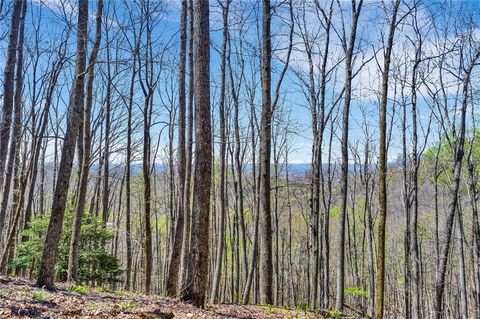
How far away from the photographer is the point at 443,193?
21234 millimetres

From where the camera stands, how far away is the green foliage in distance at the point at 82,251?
10.6 meters

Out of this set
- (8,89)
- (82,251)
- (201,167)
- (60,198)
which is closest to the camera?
(60,198)

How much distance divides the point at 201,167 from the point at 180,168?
3.55m

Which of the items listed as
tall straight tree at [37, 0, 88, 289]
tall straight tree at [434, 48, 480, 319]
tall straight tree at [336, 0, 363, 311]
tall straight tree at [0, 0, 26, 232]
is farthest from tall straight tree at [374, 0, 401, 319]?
tall straight tree at [0, 0, 26, 232]

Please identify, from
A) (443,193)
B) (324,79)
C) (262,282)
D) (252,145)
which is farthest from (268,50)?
(443,193)

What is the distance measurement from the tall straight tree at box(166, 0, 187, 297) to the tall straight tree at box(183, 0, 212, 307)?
2.32 metres

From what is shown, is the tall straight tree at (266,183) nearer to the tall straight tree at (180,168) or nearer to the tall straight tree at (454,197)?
the tall straight tree at (180,168)

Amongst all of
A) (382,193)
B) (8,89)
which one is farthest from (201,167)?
(8,89)

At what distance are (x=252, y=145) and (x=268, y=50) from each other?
9960 millimetres

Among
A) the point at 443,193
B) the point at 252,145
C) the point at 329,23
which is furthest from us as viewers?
the point at 443,193

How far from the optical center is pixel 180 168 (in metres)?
9.77

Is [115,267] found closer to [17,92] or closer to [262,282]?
[262,282]

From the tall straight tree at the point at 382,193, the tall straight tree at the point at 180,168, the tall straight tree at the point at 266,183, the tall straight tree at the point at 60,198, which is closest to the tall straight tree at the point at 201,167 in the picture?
the tall straight tree at the point at 60,198

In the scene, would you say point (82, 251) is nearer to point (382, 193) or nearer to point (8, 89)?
point (8, 89)
